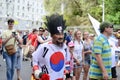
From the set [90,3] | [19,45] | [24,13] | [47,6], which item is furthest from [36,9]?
[19,45]

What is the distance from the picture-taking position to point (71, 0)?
48969mm

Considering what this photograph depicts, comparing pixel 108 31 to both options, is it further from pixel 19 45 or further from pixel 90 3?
pixel 90 3

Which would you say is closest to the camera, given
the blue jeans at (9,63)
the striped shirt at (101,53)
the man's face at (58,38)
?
the man's face at (58,38)

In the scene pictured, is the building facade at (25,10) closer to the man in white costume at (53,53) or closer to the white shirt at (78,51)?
the white shirt at (78,51)

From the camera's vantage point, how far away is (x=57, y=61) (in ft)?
18.6

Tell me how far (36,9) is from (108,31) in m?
100

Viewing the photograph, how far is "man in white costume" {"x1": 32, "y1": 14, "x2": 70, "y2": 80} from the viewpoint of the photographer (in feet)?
18.3

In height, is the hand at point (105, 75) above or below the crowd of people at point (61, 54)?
below

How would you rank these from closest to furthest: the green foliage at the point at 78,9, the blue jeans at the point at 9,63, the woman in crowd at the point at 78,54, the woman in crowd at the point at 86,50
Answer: the woman in crowd at the point at 78,54, the blue jeans at the point at 9,63, the woman in crowd at the point at 86,50, the green foliage at the point at 78,9

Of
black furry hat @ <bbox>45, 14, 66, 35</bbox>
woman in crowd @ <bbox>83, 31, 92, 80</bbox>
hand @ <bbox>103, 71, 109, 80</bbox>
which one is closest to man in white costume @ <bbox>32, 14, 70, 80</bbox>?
black furry hat @ <bbox>45, 14, 66, 35</bbox>

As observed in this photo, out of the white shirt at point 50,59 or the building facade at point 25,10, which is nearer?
the white shirt at point 50,59

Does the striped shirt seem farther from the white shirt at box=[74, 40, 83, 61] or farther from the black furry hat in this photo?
the white shirt at box=[74, 40, 83, 61]

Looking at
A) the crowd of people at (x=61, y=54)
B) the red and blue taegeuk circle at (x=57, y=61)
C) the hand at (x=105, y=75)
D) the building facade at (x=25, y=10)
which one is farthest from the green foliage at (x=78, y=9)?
the red and blue taegeuk circle at (x=57, y=61)

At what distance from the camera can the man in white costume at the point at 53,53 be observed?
558cm
